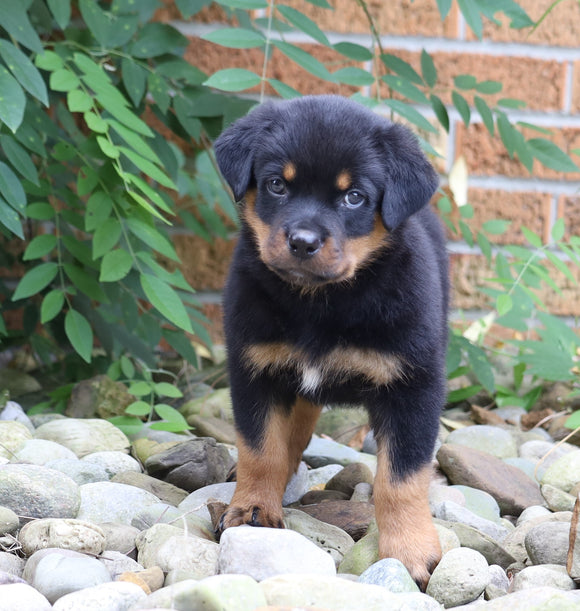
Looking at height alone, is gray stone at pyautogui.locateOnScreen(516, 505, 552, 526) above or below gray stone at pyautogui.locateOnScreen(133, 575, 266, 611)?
below

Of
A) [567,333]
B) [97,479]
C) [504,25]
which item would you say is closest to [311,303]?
[97,479]

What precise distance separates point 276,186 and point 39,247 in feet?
3.61

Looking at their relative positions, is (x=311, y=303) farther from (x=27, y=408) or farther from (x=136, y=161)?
(x=27, y=408)

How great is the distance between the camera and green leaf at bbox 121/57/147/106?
11.4 feet

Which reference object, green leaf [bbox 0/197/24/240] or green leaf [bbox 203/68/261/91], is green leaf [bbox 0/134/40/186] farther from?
green leaf [bbox 203/68/261/91]

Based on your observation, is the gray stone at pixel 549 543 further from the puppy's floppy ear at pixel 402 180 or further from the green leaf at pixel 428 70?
the green leaf at pixel 428 70

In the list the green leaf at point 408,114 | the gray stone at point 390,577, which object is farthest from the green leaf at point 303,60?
the gray stone at point 390,577

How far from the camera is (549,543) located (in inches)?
95.3

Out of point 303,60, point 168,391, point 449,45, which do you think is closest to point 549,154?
point 449,45

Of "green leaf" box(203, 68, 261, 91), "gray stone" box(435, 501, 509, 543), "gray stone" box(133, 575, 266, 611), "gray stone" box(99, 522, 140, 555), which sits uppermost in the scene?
"green leaf" box(203, 68, 261, 91)

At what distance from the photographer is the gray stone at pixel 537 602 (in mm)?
1926

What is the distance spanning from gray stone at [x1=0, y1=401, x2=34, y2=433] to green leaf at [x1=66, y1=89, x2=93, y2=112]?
46.9 inches

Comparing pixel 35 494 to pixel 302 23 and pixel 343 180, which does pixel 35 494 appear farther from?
pixel 302 23

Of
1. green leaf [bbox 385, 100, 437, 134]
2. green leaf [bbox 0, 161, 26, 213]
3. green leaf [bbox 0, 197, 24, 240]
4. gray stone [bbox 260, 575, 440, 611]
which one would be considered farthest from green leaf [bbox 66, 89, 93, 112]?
gray stone [bbox 260, 575, 440, 611]
